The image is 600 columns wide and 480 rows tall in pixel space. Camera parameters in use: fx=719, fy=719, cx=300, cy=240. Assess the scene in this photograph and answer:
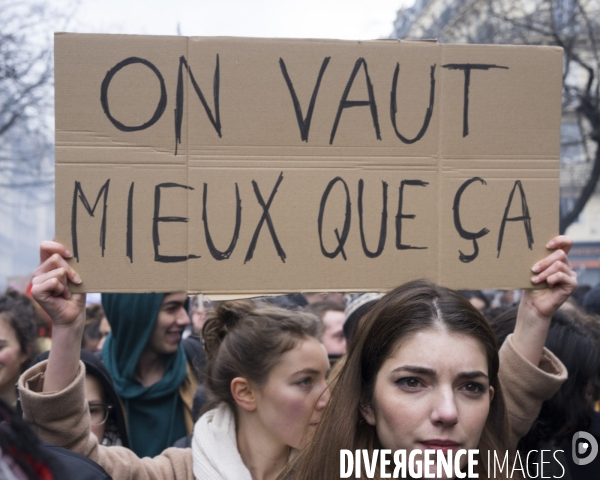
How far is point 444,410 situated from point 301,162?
85 centimetres

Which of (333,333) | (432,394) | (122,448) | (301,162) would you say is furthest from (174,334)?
(432,394)

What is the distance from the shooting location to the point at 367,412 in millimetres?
1916

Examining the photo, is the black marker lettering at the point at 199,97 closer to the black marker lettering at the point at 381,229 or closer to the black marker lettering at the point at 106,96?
the black marker lettering at the point at 106,96

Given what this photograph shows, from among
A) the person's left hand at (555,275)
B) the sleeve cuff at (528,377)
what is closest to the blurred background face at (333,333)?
the sleeve cuff at (528,377)

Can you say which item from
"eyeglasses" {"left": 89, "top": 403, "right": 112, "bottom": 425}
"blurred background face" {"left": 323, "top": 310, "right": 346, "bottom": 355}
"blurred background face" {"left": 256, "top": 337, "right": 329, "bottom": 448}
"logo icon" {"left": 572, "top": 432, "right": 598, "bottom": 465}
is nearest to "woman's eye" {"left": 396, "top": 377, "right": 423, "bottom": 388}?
"blurred background face" {"left": 256, "top": 337, "right": 329, "bottom": 448}

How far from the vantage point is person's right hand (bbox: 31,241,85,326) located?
198 centimetres

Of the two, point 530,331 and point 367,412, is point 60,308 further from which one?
point 530,331

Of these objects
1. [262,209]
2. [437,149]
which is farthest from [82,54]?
[437,149]

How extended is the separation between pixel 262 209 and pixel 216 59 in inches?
18.4

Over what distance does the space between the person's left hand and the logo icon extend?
96 centimetres

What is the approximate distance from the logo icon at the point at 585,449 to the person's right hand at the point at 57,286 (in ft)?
6.71

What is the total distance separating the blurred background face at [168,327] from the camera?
146 inches

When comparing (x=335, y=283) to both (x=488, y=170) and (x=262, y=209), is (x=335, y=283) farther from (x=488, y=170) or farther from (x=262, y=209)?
(x=488, y=170)

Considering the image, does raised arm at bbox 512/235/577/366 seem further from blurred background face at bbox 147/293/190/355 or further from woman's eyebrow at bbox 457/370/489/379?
blurred background face at bbox 147/293/190/355
